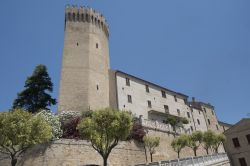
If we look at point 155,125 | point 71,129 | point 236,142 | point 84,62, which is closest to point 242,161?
point 236,142

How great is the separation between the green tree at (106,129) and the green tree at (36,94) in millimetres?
17515

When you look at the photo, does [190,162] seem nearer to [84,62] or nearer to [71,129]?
[71,129]

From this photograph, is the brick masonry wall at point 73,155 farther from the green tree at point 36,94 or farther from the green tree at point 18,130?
the green tree at point 36,94

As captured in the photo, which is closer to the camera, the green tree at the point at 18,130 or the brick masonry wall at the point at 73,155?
the green tree at the point at 18,130

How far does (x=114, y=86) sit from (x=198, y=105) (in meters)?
27.2

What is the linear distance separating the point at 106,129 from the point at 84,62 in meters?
21.4

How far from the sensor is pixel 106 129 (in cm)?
1509

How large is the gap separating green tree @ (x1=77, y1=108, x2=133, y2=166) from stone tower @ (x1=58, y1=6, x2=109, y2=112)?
1584 centimetres

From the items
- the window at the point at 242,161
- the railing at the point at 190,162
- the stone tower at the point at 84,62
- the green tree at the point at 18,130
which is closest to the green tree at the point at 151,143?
the railing at the point at 190,162

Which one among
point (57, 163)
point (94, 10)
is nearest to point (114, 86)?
point (94, 10)

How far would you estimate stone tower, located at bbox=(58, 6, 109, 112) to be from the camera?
104ft

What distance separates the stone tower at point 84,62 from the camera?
31.8 m

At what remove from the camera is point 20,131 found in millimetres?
14672

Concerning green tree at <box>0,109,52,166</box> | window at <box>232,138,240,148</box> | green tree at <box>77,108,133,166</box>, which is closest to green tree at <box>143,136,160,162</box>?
green tree at <box>77,108,133,166</box>
